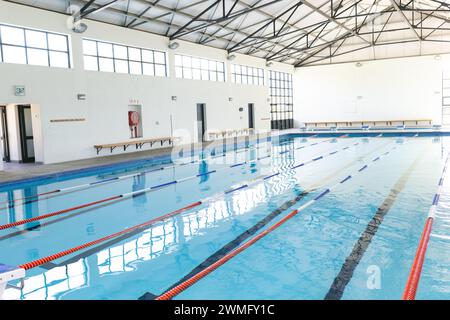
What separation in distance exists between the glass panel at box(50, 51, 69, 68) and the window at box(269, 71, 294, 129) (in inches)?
588

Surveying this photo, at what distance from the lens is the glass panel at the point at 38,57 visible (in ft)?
36.5

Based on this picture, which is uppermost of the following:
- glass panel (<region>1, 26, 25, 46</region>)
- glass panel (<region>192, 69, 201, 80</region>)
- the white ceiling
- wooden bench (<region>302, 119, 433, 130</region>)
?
the white ceiling

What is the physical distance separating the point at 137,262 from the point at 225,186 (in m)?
4.35

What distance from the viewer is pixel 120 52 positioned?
14.0 metres

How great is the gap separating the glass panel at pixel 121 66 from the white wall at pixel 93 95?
0.98 feet

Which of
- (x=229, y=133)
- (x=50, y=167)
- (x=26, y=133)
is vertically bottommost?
(x=50, y=167)

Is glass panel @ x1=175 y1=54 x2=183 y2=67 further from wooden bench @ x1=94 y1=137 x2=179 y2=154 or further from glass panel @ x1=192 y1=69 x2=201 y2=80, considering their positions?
wooden bench @ x1=94 y1=137 x2=179 y2=154

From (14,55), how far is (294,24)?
506 inches

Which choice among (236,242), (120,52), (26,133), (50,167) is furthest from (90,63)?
(236,242)

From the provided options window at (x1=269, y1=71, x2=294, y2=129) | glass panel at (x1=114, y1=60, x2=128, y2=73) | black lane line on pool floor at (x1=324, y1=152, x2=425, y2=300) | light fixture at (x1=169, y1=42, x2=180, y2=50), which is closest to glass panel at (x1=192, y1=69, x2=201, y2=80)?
light fixture at (x1=169, y1=42, x2=180, y2=50)

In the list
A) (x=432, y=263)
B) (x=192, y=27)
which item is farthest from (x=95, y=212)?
(x=192, y=27)

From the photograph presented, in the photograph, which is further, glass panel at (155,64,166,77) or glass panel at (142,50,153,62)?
glass panel at (155,64,166,77)

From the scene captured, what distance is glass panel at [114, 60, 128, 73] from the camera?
13906 mm

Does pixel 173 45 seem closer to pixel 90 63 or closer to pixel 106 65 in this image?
pixel 106 65
